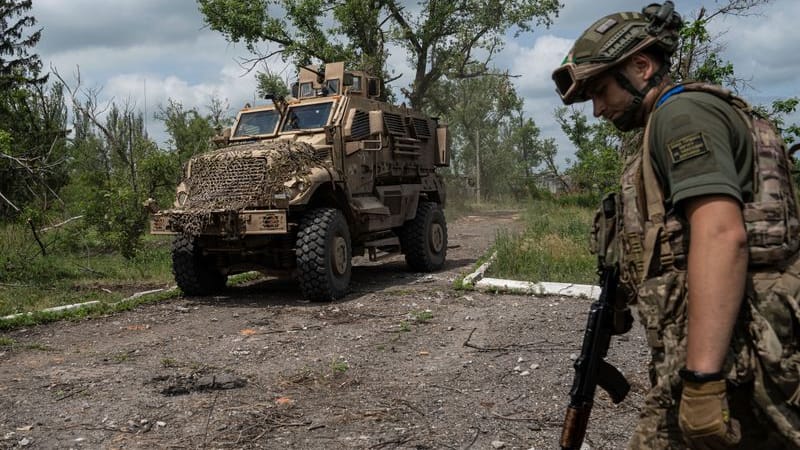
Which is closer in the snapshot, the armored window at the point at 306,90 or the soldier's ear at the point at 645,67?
the soldier's ear at the point at 645,67

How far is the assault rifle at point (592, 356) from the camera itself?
2.06 m

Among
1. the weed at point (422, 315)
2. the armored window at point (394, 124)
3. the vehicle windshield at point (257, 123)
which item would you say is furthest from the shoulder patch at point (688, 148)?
the armored window at point (394, 124)

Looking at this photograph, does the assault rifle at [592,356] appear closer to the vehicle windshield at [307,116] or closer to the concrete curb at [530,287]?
the concrete curb at [530,287]

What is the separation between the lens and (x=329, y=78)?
30.3 ft

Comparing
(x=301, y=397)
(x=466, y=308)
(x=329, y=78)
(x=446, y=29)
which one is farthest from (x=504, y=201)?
(x=301, y=397)

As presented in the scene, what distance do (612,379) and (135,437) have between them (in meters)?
2.65

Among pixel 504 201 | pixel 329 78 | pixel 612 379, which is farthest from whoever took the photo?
pixel 504 201

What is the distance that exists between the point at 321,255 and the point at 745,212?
19.1 ft

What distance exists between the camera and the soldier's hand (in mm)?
1586

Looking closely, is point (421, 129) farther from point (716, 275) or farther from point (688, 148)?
point (716, 275)

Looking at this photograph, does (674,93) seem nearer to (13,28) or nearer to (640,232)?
(640,232)

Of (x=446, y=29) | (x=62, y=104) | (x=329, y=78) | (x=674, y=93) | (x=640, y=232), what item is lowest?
(x=640, y=232)

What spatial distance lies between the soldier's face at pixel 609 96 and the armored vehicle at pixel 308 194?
5276 mm

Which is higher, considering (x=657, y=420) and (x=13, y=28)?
(x=13, y=28)
